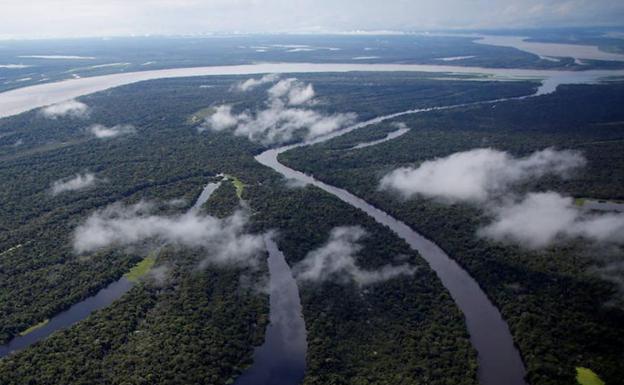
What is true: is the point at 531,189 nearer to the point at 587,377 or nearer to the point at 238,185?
the point at 587,377

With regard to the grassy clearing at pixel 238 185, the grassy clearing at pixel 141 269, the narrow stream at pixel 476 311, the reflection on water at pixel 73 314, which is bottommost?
the narrow stream at pixel 476 311

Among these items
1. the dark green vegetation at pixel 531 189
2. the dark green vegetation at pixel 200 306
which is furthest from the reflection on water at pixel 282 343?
the dark green vegetation at pixel 531 189

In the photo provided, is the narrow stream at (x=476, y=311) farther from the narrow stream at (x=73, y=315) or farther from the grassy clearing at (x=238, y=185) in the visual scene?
the narrow stream at (x=73, y=315)

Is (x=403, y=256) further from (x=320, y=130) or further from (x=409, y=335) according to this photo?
(x=320, y=130)

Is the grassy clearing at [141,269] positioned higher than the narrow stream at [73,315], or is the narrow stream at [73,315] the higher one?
the grassy clearing at [141,269]

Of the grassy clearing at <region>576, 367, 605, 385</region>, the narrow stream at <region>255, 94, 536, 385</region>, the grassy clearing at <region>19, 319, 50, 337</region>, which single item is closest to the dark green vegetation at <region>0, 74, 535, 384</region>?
the grassy clearing at <region>19, 319, 50, 337</region>

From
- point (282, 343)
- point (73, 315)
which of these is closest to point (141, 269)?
point (73, 315)

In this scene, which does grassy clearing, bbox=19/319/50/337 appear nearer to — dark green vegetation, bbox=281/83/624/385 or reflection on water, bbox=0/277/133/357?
reflection on water, bbox=0/277/133/357
